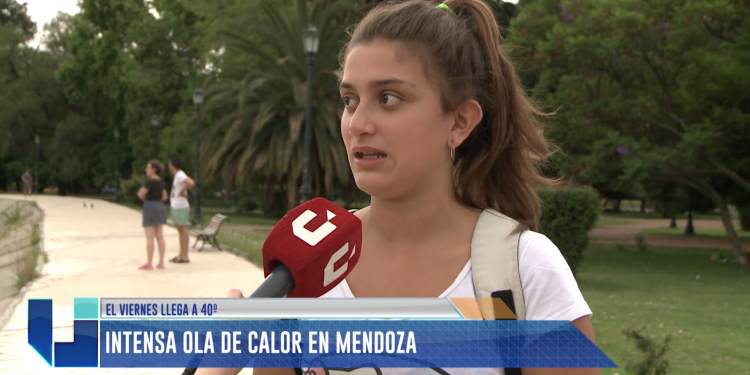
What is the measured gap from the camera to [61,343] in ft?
3.39

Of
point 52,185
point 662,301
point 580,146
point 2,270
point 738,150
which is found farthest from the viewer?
point 52,185

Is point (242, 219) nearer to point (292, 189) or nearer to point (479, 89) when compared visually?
point (292, 189)

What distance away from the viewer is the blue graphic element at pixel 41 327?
103 centimetres

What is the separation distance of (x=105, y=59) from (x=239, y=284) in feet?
123

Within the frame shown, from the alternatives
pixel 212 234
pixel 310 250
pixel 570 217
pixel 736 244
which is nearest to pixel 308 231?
pixel 310 250

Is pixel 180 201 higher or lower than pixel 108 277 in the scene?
higher

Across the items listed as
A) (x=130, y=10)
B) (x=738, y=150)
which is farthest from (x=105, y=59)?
(x=738, y=150)

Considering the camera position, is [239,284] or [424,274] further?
[239,284]

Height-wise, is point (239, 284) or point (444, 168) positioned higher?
point (444, 168)

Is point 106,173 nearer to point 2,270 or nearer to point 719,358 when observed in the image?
point 2,270

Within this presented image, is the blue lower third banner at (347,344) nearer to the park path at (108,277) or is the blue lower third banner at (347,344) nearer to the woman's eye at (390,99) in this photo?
the woman's eye at (390,99)

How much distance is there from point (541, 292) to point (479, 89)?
451mm

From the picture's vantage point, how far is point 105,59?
44.0 meters

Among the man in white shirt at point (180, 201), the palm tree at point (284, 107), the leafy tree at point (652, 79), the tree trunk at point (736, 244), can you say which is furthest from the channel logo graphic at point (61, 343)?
the palm tree at point (284, 107)
